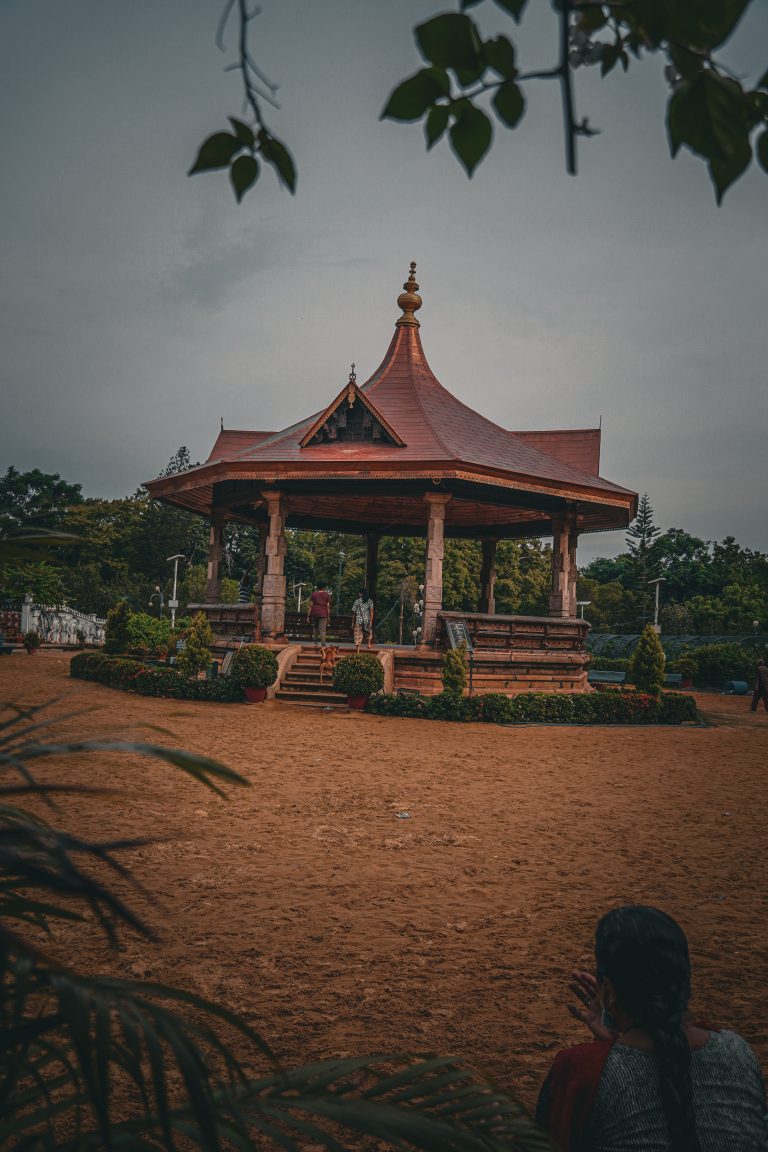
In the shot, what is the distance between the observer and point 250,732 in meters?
12.7

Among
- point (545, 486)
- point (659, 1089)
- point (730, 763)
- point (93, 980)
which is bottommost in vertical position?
point (730, 763)

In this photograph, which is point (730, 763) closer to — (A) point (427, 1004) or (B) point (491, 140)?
(A) point (427, 1004)

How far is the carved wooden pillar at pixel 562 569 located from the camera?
20266 mm

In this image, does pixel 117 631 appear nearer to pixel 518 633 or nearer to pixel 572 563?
pixel 518 633

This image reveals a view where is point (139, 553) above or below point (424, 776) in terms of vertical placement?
above

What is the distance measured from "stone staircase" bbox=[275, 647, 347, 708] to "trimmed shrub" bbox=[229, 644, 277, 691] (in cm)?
72

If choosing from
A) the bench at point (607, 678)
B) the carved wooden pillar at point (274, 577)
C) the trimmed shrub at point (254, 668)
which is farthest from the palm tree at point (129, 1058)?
the bench at point (607, 678)

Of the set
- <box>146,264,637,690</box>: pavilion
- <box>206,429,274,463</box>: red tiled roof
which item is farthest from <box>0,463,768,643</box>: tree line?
<box>146,264,637,690</box>: pavilion

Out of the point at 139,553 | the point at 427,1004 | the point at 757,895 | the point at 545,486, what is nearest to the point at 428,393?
the point at 545,486

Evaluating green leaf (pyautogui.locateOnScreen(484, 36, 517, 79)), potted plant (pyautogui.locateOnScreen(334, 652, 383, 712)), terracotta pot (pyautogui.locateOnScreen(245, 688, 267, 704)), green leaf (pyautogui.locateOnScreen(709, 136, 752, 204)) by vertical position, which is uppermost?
green leaf (pyautogui.locateOnScreen(484, 36, 517, 79))

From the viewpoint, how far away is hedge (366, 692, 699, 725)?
15469 millimetres

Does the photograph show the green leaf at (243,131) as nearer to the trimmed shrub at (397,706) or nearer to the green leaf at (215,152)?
the green leaf at (215,152)

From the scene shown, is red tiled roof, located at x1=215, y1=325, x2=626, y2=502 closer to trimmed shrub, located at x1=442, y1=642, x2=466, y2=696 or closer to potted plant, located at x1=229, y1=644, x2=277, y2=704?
trimmed shrub, located at x1=442, y1=642, x2=466, y2=696

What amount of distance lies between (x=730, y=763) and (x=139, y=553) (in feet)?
171
